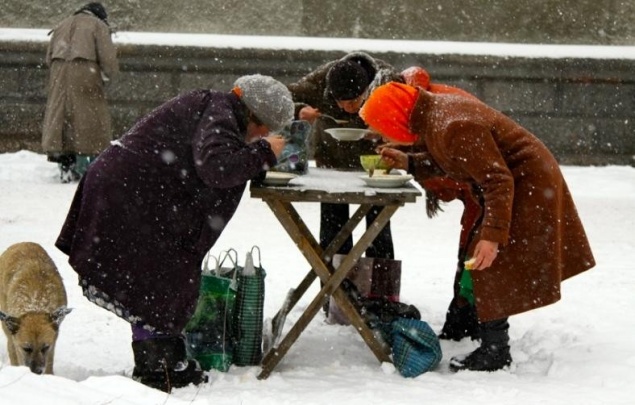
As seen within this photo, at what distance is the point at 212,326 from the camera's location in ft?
15.6

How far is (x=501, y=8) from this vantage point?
44.3ft

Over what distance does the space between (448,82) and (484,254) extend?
8.35m

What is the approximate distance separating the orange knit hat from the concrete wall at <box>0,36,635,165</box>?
7.74 m

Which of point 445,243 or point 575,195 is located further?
point 575,195

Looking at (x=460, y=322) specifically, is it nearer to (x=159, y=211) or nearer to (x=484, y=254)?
(x=484, y=254)

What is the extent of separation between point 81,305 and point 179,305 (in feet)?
5.84

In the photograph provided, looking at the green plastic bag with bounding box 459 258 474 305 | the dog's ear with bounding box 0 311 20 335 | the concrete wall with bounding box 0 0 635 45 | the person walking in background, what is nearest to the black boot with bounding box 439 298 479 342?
the green plastic bag with bounding box 459 258 474 305

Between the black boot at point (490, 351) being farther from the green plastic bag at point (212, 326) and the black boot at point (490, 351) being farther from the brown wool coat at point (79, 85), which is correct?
the brown wool coat at point (79, 85)

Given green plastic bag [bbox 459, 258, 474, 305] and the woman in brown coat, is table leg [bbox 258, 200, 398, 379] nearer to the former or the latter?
the woman in brown coat

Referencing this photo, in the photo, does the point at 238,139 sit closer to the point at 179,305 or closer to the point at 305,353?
the point at 179,305

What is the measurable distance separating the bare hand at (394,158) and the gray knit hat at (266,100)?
2.49ft

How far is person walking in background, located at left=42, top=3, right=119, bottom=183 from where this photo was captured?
34.8 feet

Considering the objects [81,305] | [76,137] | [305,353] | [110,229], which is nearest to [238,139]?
[110,229]

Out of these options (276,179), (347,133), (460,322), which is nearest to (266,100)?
(276,179)
